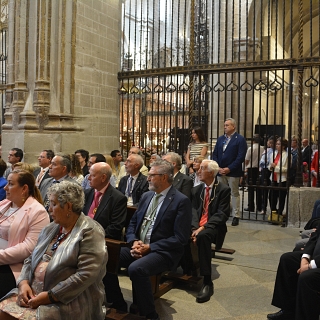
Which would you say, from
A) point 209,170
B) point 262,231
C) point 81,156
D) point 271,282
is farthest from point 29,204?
point 262,231

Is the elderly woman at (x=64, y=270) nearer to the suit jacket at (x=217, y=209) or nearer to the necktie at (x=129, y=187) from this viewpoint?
the suit jacket at (x=217, y=209)


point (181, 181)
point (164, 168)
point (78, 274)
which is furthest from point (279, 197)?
point (78, 274)

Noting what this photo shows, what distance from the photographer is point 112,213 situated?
394 centimetres

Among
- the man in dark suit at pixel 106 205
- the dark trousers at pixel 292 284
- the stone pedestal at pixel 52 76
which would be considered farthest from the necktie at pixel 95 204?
the stone pedestal at pixel 52 76

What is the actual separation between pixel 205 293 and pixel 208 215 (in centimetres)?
86

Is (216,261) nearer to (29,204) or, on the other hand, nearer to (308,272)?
(308,272)

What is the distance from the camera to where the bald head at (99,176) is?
402 centimetres

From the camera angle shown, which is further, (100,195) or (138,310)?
(100,195)

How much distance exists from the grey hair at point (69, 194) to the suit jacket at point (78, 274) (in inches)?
4.2

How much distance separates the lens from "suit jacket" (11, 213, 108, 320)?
8.54 feet

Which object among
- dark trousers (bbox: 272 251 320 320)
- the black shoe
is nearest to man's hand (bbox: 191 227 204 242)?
dark trousers (bbox: 272 251 320 320)

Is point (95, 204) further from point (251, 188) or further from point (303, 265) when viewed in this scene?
point (251, 188)

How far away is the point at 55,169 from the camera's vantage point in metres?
4.92

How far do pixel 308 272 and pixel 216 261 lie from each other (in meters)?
2.04
